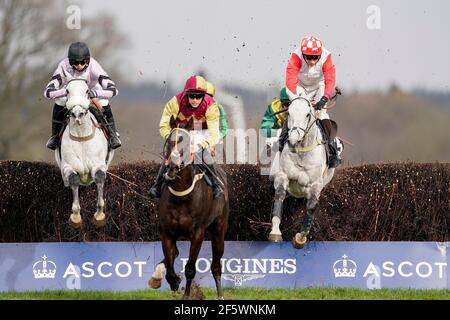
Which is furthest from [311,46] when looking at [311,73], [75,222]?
[75,222]

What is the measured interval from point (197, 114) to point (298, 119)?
1.62 metres

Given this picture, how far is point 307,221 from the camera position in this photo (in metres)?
14.5

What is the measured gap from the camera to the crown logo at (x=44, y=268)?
1468cm

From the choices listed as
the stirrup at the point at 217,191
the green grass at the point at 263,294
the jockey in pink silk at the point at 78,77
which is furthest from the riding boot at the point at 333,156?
the jockey in pink silk at the point at 78,77

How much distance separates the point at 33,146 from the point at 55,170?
10.8m

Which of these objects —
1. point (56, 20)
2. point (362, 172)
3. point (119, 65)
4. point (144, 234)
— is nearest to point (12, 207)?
point (144, 234)

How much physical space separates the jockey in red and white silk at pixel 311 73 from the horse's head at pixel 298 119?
1.95 ft

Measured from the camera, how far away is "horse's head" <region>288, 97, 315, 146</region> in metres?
13.7

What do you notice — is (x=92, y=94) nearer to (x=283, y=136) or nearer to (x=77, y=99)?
(x=77, y=99)

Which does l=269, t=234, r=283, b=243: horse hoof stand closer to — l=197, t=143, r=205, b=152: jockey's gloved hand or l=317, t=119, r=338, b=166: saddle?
l=317, t=119, r=338, b=166: saddle

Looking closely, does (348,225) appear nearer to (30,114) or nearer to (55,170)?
(55,170)

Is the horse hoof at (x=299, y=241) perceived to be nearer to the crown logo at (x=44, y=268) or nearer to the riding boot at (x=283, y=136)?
the riding boot at (x=283, y=136)

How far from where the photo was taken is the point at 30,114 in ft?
86.2

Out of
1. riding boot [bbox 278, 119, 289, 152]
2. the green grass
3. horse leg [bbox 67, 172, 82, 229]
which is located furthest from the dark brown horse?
riding boot [bbox 278, 119, 289, 152]
